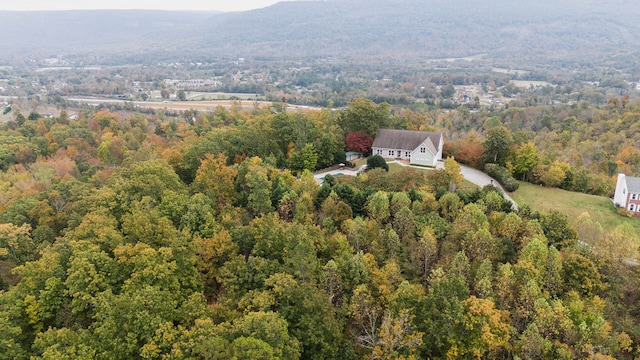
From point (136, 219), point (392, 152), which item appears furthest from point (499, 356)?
point (392, 152)

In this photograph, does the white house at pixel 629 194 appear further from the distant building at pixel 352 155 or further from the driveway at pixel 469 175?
the distant building at pixel 352 155

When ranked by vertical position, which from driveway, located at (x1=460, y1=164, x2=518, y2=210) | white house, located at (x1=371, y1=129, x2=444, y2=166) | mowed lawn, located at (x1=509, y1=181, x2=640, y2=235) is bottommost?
mowed lawn, located at (x1=509, y1=181, x2=640, y2=235)

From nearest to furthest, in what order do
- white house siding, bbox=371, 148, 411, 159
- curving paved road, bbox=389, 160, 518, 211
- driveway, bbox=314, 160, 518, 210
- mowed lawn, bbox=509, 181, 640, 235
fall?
mowed lawn, bbox=509, 181, 640, 235, curving paved road, bbox=389, 160, 518, 211, driveway, bbox=314, 160, 518, 210, white house siding, bbox=371, 148, 411, 159

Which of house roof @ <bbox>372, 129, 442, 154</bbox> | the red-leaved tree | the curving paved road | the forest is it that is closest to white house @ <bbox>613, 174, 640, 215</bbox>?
the forest

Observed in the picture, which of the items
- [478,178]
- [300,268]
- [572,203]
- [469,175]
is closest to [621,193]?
[572,203]

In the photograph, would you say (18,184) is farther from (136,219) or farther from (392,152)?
(392,152)

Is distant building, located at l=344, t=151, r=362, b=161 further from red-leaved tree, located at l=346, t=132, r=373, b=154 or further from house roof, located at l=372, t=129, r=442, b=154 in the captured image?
house roof, located at l=372, t=129, r=442, b=154

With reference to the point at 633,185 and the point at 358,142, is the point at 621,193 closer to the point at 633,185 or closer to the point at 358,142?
the point at 633,185

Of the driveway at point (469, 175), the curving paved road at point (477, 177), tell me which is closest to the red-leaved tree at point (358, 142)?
the driveway at point (469, 175)
